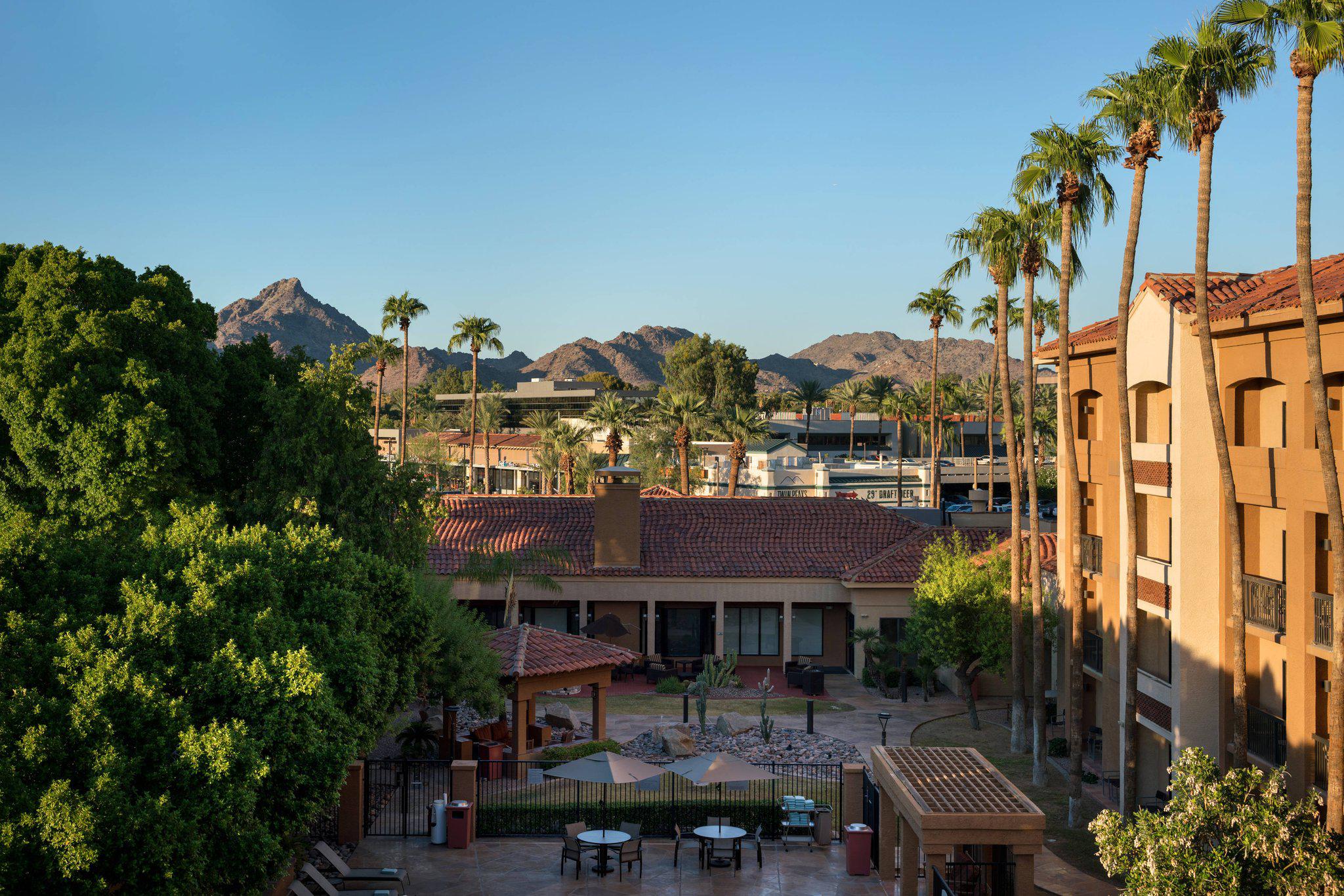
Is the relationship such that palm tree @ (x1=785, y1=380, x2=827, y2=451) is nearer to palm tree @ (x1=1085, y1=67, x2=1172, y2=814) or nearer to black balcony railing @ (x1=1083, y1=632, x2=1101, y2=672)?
black balcony railing @ (x1=1083, y1=632, x2=1101, y2=672)

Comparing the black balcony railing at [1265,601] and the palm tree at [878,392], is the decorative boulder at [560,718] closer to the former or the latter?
the black balcony railing at [1265,601]

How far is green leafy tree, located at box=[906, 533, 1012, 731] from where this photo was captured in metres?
32.7

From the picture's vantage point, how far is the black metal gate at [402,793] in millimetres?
23594

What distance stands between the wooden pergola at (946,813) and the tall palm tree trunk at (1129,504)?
3.76 m

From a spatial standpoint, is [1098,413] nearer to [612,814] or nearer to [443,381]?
[612,814]

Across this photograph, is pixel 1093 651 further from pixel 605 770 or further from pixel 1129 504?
pixel 605 770

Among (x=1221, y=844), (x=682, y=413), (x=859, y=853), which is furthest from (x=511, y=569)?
(x=682, y=413)

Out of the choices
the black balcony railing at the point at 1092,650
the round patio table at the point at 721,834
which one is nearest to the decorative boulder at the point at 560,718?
the round patio table at the point at 721,834

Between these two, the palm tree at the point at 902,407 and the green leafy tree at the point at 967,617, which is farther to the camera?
the palm tree at the point at 902,407

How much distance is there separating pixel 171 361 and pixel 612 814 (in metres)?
14.0

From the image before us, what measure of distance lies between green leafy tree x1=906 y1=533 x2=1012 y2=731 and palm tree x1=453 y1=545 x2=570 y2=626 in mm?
13424

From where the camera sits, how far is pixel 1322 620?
19.8 meters

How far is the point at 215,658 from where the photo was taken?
584 inches

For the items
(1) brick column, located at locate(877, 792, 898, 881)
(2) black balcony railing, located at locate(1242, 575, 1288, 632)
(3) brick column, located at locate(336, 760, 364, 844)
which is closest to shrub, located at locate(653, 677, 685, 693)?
(3) brick column, located at locate(336, 760, 364, 844)
